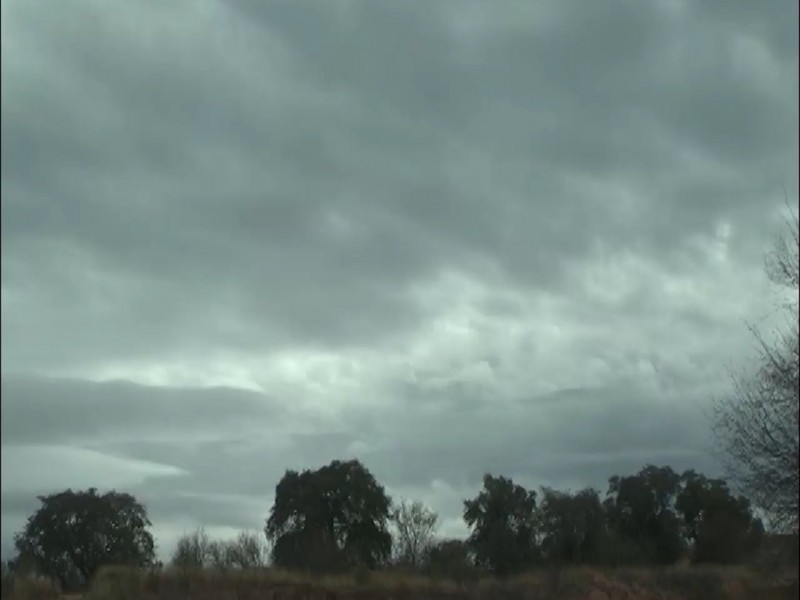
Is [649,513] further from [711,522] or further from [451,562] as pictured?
[451,562]

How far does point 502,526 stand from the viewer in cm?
7362

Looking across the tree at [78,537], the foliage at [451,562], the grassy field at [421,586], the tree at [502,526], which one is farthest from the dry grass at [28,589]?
the tree at [502,526]

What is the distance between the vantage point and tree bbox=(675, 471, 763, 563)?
177 ft

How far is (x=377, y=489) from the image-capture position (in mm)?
76500

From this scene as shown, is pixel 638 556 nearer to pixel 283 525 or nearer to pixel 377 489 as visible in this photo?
pixel 377 489

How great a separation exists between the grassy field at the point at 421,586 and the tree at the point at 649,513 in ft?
24.7

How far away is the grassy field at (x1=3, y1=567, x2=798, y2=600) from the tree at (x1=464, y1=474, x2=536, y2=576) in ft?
22.1

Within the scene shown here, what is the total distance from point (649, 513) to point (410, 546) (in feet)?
59.5

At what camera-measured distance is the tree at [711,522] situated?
53.8 metres

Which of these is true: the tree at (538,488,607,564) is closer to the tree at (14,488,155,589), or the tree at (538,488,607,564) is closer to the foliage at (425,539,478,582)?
the foliage at (425,539,478,582)

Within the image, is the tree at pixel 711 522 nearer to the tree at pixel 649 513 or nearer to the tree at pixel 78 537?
the tree at pixel 649 513

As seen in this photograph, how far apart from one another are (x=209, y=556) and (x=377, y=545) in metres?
17.7

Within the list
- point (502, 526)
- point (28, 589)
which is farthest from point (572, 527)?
point (28, 589)

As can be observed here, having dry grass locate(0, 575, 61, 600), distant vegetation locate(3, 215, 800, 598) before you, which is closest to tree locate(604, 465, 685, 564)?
distant vegetation locate(3, 215, 800, 598)
